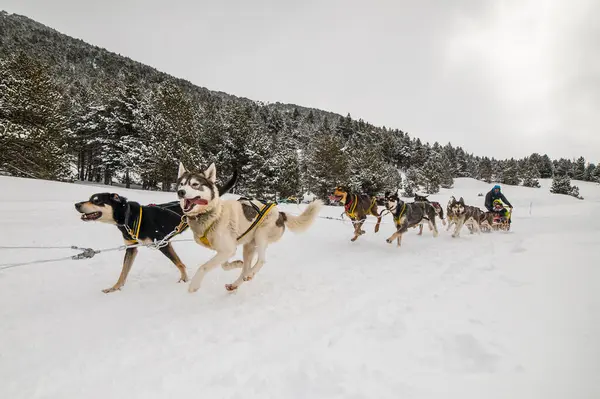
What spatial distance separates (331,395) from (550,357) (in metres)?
1.78

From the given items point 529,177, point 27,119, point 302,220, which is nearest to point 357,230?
point 302,220

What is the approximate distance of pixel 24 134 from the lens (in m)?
19.1

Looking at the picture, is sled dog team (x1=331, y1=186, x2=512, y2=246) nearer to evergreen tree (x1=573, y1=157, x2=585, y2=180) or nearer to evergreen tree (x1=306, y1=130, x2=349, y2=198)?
evergreen tree (x1=306, y1=130, x2=349, y2=198)

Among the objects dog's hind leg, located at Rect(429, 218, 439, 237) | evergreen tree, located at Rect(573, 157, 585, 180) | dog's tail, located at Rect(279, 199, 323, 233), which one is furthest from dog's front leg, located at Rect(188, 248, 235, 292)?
evergreen tree, located at Rect(573, 157, 585, 180)

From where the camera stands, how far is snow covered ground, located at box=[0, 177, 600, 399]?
2236mm

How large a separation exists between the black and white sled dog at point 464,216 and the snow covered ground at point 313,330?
388 centimetres

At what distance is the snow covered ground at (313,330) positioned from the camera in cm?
224

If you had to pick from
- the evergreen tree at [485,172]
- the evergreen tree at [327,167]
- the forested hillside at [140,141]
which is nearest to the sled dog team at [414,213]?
the forested hillside at [140,141]

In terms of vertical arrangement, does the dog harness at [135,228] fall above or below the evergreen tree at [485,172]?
below

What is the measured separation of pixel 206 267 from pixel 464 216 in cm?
926

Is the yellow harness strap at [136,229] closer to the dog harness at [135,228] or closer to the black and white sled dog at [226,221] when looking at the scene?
the dog harness at [135,228]

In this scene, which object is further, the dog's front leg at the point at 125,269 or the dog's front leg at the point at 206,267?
the dog's front leg at the point at 125,269

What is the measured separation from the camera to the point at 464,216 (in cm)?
997

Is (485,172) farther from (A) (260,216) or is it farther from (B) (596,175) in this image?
(A) (260,216)
